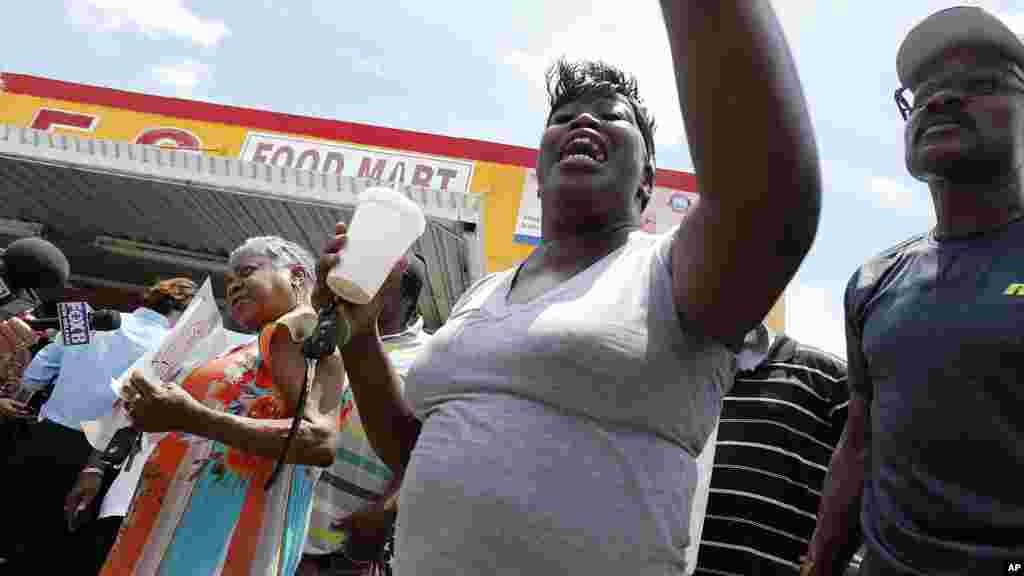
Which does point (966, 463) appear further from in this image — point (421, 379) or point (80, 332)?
point (80, 332)

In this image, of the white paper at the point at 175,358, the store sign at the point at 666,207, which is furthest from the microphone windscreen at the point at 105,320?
the store sign at the point at 666,207

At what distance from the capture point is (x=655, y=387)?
1047 millimetres

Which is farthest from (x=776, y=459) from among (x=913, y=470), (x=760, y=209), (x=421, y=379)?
(x=760, y=209)

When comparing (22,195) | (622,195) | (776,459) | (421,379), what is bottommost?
(776,459)

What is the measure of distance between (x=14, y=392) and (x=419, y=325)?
7.72 ft

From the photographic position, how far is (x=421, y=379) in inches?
51.1

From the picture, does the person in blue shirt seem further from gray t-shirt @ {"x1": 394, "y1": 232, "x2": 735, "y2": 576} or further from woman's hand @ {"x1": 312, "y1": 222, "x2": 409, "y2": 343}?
gray t-shirt @ {"x1": 394, "y1": 232, "x2": 735, "y2": 576}

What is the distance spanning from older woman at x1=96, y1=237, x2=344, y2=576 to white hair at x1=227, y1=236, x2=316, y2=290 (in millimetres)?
335

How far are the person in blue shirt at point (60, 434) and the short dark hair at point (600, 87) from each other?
2.95 m

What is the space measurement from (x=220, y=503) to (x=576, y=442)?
1584 millimetres

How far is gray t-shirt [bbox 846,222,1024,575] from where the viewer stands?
1.39 meters

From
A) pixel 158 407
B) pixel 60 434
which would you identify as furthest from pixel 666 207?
pixel 158 407

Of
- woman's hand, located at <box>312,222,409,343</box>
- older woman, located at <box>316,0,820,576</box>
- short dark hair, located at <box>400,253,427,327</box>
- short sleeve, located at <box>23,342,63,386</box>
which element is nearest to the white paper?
short dark hair, located at <box>400,253,427,327</box>

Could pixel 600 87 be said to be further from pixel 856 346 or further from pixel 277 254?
pixel 277 254
